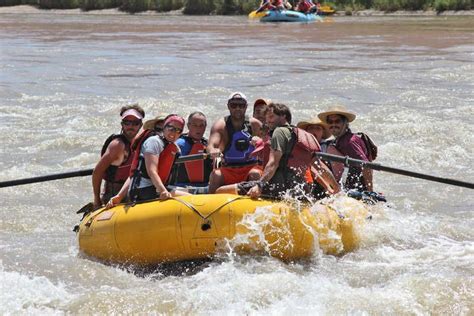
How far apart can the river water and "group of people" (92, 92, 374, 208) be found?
566 millimetres

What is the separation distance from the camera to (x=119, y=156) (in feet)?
24.8

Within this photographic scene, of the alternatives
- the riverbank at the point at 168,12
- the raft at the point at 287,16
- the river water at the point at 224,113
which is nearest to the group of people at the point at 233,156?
the river water at the point at 224,113

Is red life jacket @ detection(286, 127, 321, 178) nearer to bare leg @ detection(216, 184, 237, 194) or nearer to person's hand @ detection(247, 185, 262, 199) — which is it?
person's hand @ detection(247, 185, 262, 199)

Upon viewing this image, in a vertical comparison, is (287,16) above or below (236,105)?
below

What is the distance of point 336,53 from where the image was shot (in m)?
25.0

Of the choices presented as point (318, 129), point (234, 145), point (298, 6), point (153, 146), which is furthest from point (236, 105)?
point (298, 6)

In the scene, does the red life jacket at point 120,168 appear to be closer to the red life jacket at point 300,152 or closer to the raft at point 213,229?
the raft at point 213,229

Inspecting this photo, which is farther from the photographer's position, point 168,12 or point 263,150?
point 168,12

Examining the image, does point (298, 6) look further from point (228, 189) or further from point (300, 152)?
point (300, 152)

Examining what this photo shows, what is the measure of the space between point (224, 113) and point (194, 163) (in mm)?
7476

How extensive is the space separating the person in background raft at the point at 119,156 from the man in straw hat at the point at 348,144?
1.64m

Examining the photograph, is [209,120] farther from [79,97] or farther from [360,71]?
[360,71]

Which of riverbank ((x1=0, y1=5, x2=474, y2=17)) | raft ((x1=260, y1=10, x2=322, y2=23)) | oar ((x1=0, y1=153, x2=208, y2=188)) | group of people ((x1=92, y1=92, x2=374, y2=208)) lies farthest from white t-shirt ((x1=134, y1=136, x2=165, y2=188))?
riverbank ((x1=0, y1=5, x2=474, y2=17))

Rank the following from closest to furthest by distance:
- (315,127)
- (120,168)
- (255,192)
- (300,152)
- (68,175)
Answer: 1. (255,192)
2. (300,152)
3. (120,168)
4. (315,127)
5. (68,175)
